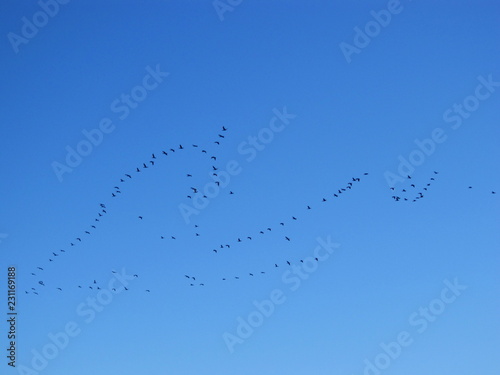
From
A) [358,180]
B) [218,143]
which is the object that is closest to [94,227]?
[218,143]

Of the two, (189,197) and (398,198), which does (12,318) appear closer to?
(189,197)

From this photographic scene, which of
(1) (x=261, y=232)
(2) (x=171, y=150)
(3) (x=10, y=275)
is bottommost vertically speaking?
(1) (x=261, y=232)

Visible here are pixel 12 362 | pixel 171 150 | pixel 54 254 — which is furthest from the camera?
pixel 171 150

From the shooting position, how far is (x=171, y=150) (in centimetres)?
2906

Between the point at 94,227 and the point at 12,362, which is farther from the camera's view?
the point at 94,227

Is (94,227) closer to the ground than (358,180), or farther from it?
farther from it

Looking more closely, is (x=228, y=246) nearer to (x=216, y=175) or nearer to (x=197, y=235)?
(x=197, y=235)

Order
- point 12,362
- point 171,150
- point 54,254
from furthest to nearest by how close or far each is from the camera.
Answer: point 171,150
point 54,254
point 12,362

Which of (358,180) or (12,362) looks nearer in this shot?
(12,362)

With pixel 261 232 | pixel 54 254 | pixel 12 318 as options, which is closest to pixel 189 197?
pixel 261 232

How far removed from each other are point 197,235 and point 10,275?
23.8ft

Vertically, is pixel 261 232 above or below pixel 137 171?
below

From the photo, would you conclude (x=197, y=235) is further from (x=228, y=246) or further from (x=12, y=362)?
(x=12, y=362)

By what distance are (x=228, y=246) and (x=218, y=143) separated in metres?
4.16
